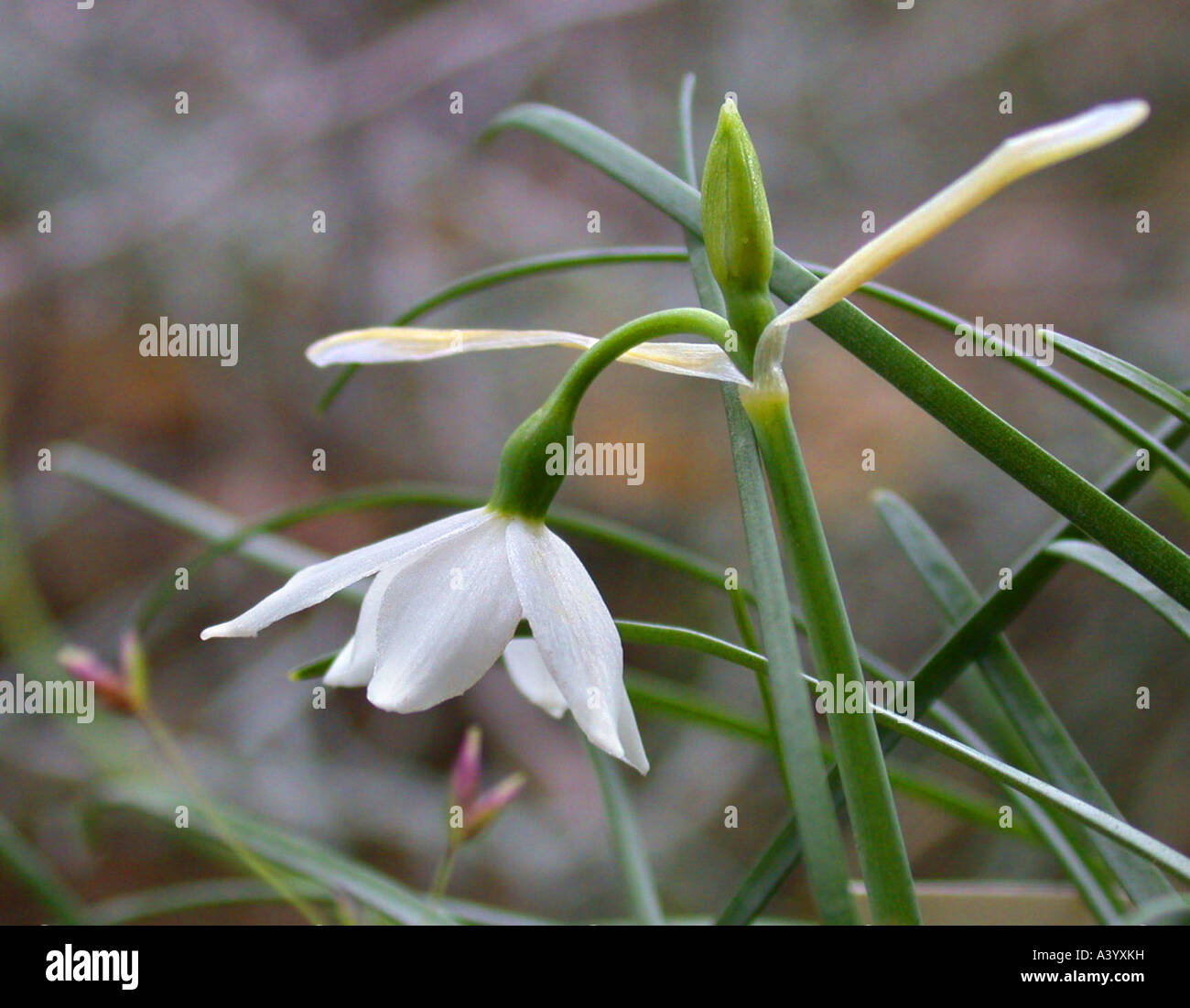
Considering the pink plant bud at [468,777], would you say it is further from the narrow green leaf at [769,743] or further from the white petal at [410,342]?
the white petal at [410,342]

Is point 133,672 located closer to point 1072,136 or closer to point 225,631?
point 225,631

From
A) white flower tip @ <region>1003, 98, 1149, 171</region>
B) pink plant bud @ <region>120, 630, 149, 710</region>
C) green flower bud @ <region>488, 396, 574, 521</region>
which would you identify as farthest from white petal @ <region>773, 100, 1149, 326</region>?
pink plant bud @ <region>120, 630, 149, 710</region>

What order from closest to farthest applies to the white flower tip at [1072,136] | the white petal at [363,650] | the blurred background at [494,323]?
the white flower tip at [1072,136] → the white petal at [363,650] → the blurred background at [494,323]

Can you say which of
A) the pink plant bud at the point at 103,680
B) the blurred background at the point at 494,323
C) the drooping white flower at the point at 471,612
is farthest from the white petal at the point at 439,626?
the blurred background at the point at 494,323

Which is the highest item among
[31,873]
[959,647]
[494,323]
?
[494,323]

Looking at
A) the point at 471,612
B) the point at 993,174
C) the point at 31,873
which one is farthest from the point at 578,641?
the point at 31,873
